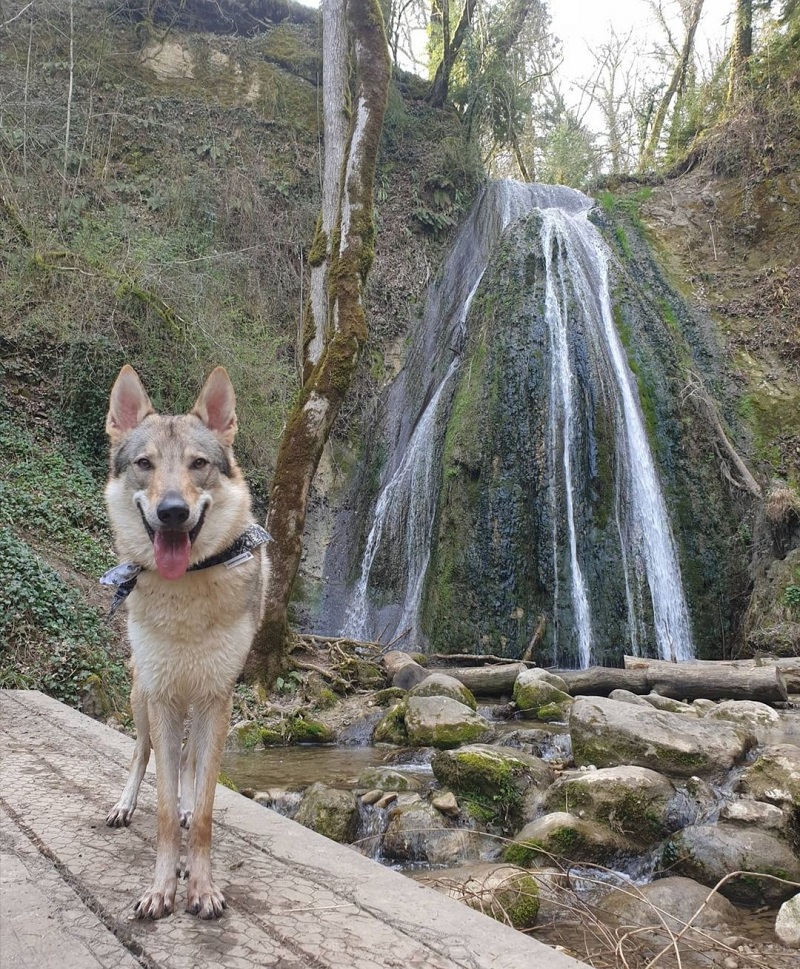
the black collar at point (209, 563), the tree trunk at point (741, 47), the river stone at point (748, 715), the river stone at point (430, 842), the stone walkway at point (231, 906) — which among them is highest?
the tree trunk at point (741, 47)

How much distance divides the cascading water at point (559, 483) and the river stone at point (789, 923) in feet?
24.6

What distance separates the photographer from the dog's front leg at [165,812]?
2.06 metres

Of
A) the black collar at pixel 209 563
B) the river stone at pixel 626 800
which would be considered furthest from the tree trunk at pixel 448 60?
the black collar at pixel 209 563

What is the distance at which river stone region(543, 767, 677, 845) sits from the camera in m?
4.29

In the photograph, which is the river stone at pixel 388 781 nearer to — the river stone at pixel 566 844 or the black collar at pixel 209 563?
the river stone at pixel 566 844

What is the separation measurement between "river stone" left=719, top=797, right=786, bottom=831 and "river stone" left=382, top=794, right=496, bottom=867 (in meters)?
1.46

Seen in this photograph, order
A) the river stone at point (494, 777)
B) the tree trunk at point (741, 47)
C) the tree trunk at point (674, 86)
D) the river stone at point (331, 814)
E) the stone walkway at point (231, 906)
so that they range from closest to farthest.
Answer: the stone walkway at point (231, 906) → the river stone at point (331, 814) → the river stone at point (494, 777) → the tree trunk at point (741, 47) → the tree trunk at point (674, 86)

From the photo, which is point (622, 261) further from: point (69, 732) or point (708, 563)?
point (69, 732)

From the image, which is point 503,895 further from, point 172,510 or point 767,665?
point 767,665

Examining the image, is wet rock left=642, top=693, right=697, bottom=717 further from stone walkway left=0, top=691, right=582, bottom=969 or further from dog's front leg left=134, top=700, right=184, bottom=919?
dog's front leg left=134, top=700, right=184, bottom=919

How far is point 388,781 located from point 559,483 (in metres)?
7.73

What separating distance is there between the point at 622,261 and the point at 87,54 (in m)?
12.9

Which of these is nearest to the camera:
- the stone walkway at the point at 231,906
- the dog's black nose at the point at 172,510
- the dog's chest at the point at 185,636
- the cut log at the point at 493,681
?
the stone walkway at the point at 231,906

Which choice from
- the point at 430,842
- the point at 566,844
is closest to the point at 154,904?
the point at 430,842
